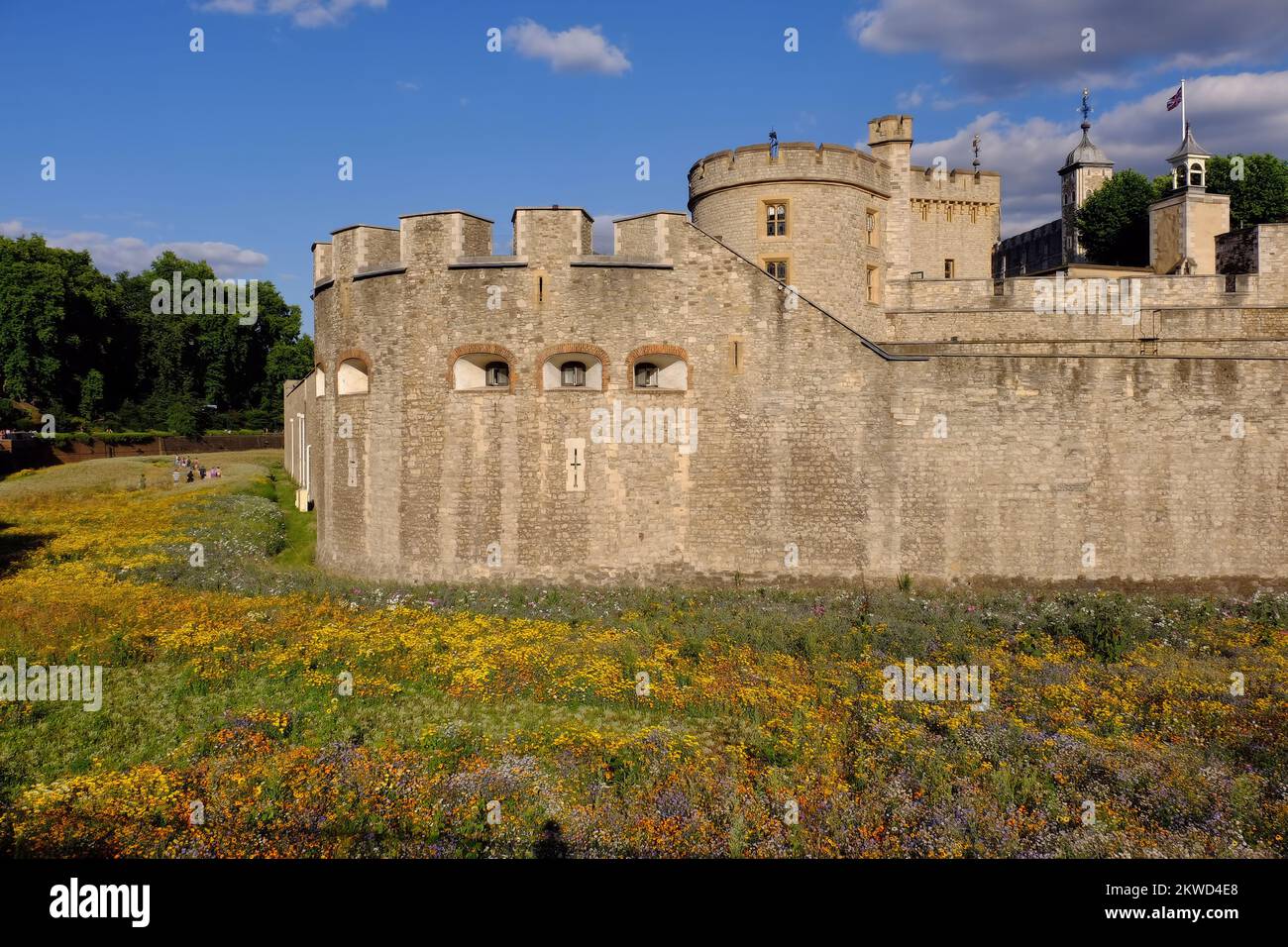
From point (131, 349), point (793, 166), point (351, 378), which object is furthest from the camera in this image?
point (131, 349)

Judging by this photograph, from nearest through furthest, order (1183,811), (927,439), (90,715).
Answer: (1183,811), (90,715), (927,439)

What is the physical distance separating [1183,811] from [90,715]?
52.9 feet

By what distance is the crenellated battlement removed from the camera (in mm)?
23078

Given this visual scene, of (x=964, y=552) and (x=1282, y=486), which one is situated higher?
(x=1282, y=486)

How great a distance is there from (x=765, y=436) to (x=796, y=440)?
0.82m

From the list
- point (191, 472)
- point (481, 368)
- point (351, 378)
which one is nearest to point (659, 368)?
point (481, 368)

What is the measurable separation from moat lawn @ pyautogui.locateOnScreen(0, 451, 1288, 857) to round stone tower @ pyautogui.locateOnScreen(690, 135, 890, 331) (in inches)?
403

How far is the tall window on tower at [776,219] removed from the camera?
23.5 meters

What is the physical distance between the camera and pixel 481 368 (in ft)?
66.6

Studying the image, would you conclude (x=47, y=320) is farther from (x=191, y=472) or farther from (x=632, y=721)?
(x=632, y=721)

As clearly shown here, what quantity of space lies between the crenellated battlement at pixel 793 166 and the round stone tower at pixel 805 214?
1.1 inches
